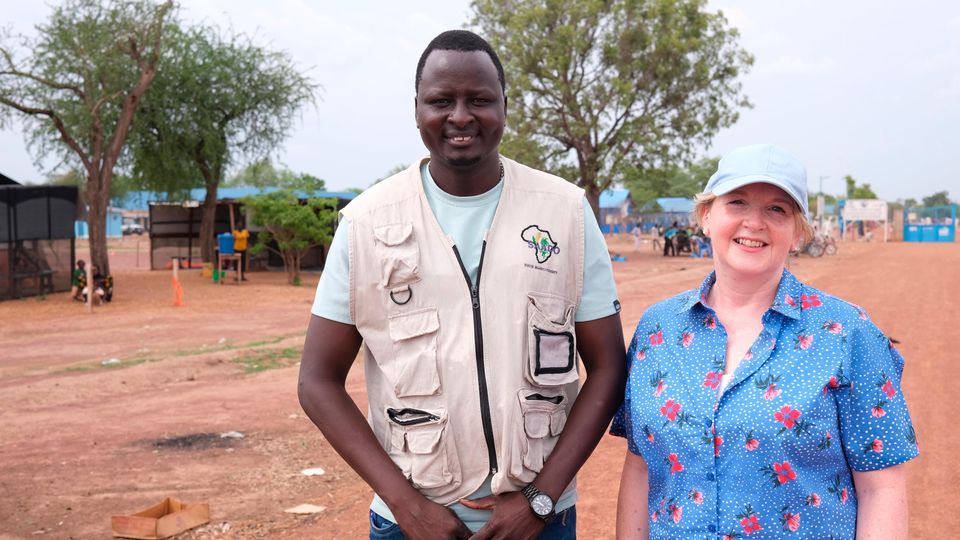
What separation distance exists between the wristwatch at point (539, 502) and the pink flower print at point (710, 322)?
0.57m

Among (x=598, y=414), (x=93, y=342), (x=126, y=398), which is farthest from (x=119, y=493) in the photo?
(x=93, y=342)

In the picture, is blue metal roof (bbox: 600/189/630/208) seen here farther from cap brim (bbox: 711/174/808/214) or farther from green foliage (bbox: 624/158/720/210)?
cap brim (bbox: 711/174/808/214)

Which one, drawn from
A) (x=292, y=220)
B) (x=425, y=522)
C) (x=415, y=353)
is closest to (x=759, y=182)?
(x=415, y=353)

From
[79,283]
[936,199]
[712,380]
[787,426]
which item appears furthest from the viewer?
[936,199]

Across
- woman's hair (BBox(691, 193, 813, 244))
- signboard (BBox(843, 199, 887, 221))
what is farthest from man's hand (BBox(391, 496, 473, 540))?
signboard (BBox(843, 199, 887, 221))

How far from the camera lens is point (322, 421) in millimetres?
2189

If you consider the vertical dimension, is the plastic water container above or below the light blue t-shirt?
below

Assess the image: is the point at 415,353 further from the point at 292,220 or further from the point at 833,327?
the point at 292,220

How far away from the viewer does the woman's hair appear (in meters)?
2.14

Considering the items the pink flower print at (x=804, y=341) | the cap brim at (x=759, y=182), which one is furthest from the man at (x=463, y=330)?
the pink flower print at (x=804, y=341)

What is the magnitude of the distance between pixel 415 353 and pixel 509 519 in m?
0.45

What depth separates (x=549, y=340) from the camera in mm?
2131

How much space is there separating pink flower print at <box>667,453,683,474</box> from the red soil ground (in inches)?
113

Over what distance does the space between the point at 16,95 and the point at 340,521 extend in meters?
20.4
